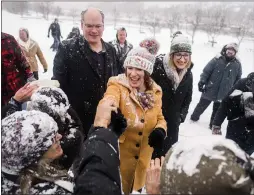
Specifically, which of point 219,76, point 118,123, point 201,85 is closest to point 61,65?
point 118,123

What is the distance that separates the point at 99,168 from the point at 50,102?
84 cm

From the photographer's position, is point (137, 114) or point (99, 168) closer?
point (99, 168)

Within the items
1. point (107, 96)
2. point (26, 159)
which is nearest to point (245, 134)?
point (107, 96)

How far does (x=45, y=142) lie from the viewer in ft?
4.57

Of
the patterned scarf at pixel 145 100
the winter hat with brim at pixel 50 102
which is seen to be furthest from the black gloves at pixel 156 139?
the winter hat with brim at pixel 50 102

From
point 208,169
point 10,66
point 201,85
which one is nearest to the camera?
point 208,169

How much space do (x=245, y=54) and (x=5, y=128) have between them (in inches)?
715

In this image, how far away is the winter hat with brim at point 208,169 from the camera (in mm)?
1027

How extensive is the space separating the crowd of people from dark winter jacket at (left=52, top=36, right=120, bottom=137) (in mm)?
10

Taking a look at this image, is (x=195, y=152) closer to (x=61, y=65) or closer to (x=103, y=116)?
(x=103, y=116)

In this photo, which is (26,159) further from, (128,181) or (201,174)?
(128,181)

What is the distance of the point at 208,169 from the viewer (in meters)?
1.04

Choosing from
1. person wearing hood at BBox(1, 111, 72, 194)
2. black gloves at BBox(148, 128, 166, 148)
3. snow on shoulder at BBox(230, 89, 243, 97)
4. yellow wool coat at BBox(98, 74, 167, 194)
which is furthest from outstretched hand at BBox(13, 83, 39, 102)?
snow on shoulder at BBox(230, 89, 243, 97)

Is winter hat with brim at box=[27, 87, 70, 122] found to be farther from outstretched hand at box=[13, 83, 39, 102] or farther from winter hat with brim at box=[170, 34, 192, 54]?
winter hat with brim at box=[170, 34, 192, 54]
